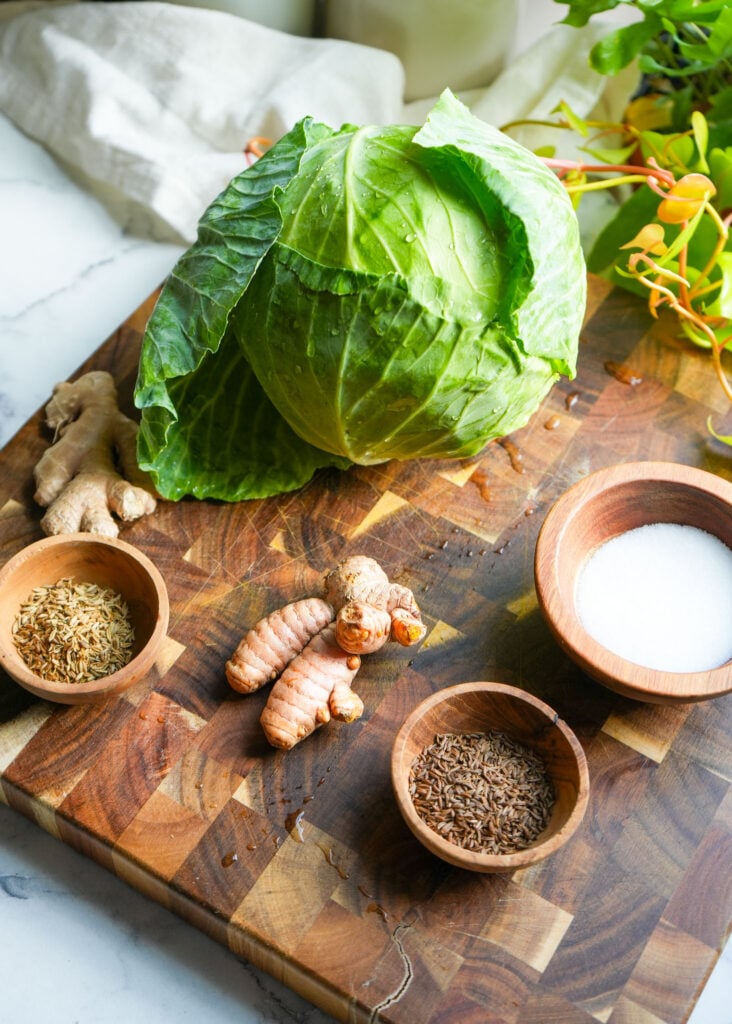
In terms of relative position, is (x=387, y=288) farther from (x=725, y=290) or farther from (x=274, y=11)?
(x=274, y=11)

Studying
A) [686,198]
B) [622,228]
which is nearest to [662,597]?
[686,198]

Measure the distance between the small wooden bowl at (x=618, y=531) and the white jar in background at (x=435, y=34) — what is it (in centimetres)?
111

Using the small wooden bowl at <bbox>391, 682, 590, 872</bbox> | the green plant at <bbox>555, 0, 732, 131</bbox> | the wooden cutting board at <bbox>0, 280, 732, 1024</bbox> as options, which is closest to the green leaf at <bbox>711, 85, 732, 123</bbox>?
the green plant at <bbox>555, 0, 732, 131</bbox>

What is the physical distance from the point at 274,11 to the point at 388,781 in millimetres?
1660

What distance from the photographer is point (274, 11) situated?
8.02 feet

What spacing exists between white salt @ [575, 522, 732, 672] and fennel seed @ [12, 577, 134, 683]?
679 millimetres

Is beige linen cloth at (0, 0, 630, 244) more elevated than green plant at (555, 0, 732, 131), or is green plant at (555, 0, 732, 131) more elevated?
green plant at (555, 0, 732, 131)

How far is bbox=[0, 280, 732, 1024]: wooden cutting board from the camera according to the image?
1500mm

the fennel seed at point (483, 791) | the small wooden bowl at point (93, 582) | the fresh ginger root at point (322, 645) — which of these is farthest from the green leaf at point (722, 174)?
the small wooden bowl at point (93, 582)

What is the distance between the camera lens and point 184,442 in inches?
74.9

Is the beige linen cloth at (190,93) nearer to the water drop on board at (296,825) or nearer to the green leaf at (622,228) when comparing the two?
the green leaf at (622,228)

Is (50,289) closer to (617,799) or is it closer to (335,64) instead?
(335,64)

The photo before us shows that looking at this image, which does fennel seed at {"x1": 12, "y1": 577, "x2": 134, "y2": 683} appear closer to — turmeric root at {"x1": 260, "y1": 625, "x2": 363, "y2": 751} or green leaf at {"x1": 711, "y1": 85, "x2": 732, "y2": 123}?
turmeric root at {"x1": 260, "y1": 625, "x2": 363, "y2": 751}

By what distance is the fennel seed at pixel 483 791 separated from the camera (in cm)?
153
